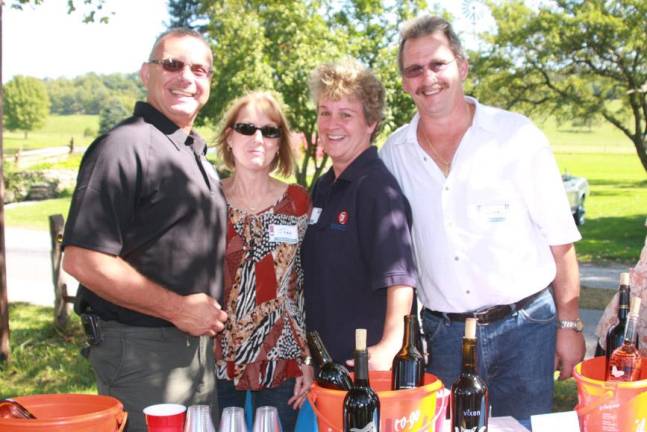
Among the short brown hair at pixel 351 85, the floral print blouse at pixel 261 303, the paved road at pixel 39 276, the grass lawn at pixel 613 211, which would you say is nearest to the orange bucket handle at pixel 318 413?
the floral print blouse at pixel 261 303

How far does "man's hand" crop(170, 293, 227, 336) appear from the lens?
118 inches

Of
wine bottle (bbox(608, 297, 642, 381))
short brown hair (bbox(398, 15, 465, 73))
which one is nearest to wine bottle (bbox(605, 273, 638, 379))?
wine bottle (bbox(608, 297, 642, 381))

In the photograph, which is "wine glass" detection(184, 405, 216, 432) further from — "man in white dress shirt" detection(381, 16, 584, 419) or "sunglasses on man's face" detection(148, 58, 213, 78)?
"sunglasses on man's face" detection(148, 58, 213, 78)

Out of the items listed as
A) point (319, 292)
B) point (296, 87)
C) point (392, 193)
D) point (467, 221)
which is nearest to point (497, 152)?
point (467, 221)

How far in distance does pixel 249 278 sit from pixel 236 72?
1064 centimetres

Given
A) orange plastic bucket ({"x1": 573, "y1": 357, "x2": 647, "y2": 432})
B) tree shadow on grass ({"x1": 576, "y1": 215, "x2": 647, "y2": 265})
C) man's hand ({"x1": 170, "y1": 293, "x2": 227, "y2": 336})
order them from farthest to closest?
tree shadow on grass ({"x1": 576, "y1": 215, "x2": 647, "y2": 265}), man's hand ({"x1": 170, "y1": 293, "x2": 227, "y2": 336}), orange plastic bucket ({"x1": 573, "y1": 357, "x2": 647, "y2": 432})

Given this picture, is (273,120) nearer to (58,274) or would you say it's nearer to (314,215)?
(314,215)

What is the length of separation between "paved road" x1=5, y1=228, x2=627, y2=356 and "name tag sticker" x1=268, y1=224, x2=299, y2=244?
513 cm

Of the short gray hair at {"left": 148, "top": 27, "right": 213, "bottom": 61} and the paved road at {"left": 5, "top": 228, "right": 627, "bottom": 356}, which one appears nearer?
the short gray hair at {"left": 148, "top": 27, "right": 213, "bottom": 61}

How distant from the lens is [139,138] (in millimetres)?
2982

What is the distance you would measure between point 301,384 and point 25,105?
297ft

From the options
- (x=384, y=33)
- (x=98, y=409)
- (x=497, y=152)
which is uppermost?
(x=384, y=33)

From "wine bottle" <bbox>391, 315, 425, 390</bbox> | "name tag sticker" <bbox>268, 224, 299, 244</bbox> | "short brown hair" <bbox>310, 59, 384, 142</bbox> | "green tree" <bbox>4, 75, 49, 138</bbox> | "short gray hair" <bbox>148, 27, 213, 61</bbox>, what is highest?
"green tree" <bbox>4, 75, 49, 138</bbox>

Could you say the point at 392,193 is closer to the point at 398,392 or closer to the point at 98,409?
the point at 398,392
